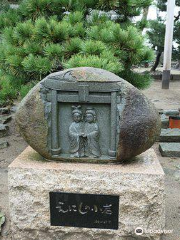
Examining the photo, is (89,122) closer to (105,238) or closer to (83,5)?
(105,238)

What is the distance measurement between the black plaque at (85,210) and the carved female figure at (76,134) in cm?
25

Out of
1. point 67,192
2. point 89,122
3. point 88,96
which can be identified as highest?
point 88,96

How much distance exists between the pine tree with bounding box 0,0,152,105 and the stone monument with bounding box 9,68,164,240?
24.5 inches

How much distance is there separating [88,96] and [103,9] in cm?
169

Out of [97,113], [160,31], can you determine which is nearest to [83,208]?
[97,113]

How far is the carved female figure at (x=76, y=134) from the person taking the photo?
1.82m

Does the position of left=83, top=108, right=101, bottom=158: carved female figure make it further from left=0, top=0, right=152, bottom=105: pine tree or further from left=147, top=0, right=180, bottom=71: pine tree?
left=147, top=0, right=180, bottom=71: pine tree

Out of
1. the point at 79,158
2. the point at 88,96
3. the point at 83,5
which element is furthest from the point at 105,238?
the point at 83,5

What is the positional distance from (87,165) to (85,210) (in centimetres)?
27

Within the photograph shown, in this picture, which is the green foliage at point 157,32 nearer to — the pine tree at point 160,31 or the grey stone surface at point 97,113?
the pine tree at point 160,31

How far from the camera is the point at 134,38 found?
8.77 feet

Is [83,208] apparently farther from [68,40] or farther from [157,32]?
[157,32]

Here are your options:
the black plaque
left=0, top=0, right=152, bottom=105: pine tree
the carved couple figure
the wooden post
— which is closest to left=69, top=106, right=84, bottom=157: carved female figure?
the carved couple figure

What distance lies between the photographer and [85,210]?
6.00 feet
